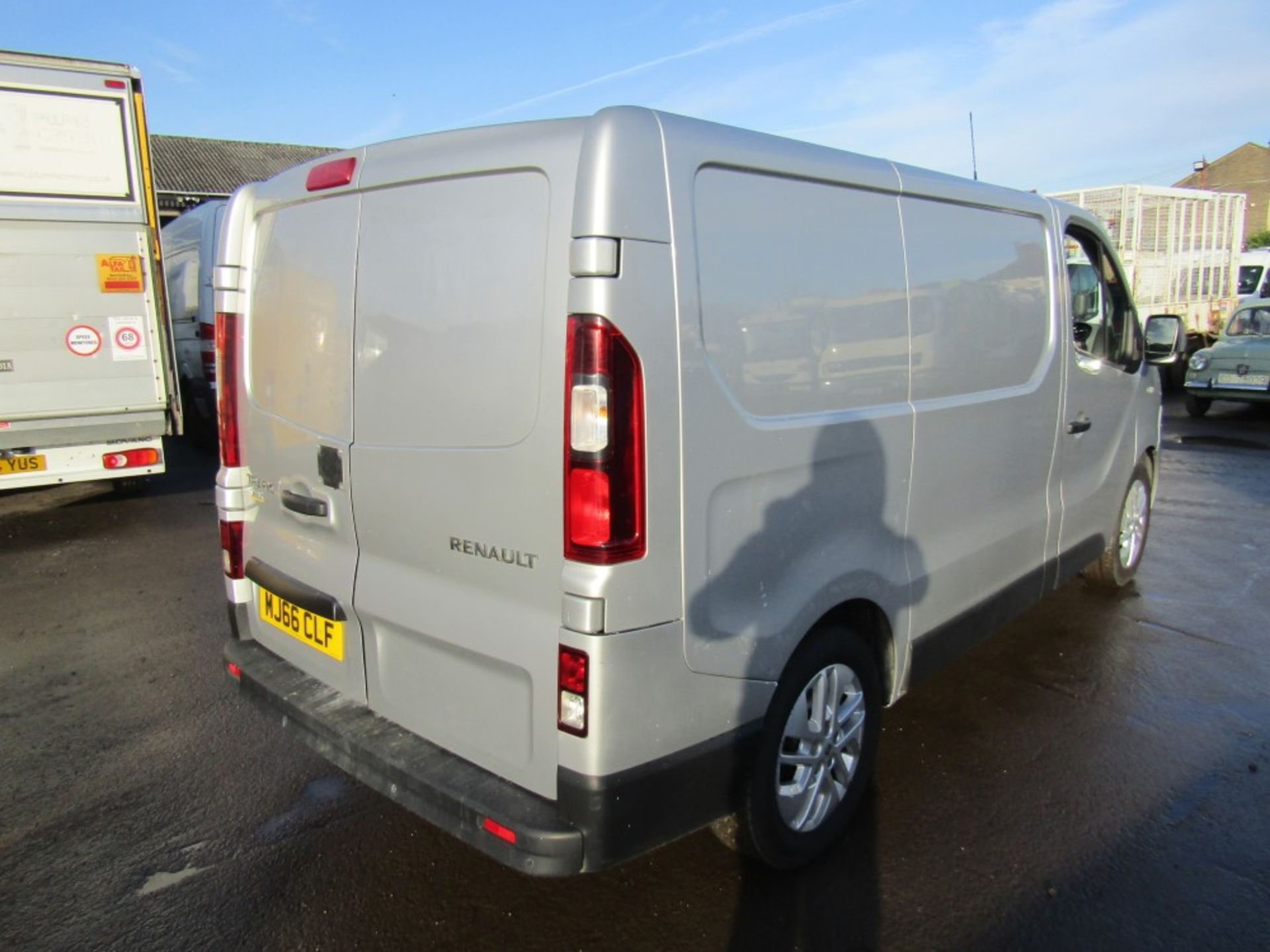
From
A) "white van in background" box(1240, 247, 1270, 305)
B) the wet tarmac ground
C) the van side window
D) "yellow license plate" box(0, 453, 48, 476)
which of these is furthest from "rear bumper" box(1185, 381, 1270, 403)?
"yellow license plate" box(0, 453, 48, 476)

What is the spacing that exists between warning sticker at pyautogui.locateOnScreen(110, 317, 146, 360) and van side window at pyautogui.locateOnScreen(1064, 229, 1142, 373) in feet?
21.4

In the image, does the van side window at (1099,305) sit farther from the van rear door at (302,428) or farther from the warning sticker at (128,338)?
the warning sticker at (128,338)

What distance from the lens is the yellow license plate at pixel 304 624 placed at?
2.86 metres

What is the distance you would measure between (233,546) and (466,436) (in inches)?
57.7

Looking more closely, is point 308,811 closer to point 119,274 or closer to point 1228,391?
point 119,274

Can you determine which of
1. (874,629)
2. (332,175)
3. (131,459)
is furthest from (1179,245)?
(332,175)

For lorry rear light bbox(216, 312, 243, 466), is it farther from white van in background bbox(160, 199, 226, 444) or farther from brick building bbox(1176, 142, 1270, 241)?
brick building bbox(1176, 142, 1270, 241)

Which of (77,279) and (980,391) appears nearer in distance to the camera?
(980,391)

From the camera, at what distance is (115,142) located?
6812 mm

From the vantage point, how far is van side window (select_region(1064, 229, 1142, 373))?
4469mm

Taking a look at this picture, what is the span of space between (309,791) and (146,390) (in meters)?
4.99

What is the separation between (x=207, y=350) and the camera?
394 inches

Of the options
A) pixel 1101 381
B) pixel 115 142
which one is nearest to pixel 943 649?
pixel 1101 381

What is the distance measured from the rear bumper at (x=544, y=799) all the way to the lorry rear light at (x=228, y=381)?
1077mm
